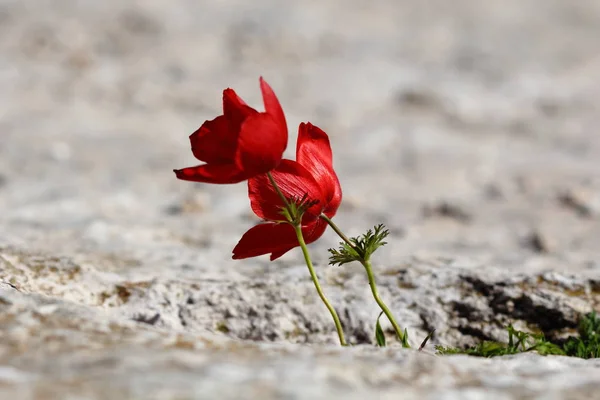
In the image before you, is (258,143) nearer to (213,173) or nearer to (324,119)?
(213,173)

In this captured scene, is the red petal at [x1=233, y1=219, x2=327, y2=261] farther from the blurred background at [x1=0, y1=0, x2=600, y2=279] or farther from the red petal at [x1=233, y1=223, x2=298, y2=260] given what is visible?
the blurred background at [x1=0, y1=0, x2=600, y2=279]

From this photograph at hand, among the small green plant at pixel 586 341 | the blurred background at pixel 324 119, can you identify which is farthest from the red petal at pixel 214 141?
the small green plant at pixel 586 341

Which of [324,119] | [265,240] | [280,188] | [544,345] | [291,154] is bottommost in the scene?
[544,345]

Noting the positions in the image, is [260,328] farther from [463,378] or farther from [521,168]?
[521,168]

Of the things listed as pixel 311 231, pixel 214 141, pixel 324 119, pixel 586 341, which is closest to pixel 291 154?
pixel 324 119

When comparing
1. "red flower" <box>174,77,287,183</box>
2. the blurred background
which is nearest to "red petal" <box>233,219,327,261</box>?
"red flower" <box>174,77,287,183</box>
